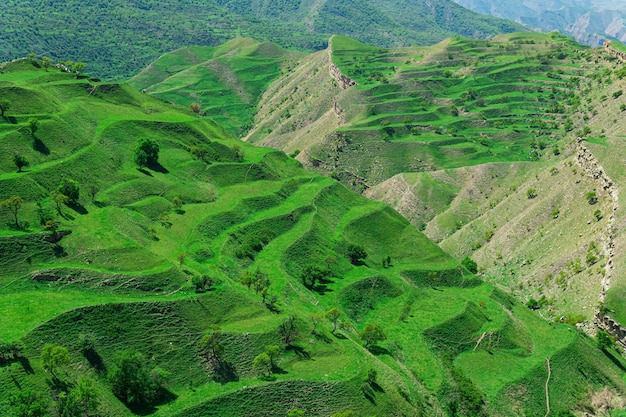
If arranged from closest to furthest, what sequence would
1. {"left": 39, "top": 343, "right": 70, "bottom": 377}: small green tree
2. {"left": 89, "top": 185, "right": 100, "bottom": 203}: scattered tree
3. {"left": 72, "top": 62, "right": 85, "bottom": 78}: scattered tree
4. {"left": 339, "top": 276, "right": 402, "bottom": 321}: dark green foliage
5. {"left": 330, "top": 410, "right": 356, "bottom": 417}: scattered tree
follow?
1. {"left": 39, "top": 343, "right": 70, "bottom": 377}: small green tree
2. {"left": 330, "top": 410, "right": 356, "bottom": 417}: scattered tree
3. {"left": 339, "top": 276, "right": 402, "bottom": 321}: dark green foliage
4. {"left": 89, "top": 185, "right": 100, "bottom": 203}: scattered tree
5. {"left": 72, "top": 62, "right": 85, "bottom": 78}: scattered tree

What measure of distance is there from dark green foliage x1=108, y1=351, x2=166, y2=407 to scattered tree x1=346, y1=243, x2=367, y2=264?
183ft

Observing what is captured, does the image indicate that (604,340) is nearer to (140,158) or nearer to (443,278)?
(443,278)

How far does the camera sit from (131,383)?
61125 millimetres

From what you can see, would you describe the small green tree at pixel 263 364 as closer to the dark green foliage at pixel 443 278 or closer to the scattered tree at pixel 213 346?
the scattered tree at pixel 213 346

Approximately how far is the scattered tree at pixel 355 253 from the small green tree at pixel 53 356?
62556mm

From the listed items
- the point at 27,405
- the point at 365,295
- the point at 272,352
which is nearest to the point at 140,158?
the point at 365,295

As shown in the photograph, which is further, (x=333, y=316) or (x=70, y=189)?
(x=70, y=189)

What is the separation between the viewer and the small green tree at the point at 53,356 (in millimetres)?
57594

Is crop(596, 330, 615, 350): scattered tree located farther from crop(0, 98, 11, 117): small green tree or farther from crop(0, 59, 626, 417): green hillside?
crop(0, 98, 11, 117): small green tree

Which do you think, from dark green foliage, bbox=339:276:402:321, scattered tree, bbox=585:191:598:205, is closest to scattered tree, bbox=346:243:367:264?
dark green foliage, bbox=339:276:402:321

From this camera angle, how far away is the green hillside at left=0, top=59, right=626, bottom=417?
212 feet

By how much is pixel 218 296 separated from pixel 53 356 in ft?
85.1

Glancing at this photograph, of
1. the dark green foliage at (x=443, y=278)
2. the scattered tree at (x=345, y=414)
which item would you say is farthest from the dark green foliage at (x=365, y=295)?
the scattered tree at (x=345, y=414)

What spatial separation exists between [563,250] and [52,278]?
11370 centimetres
